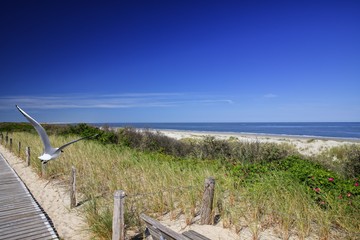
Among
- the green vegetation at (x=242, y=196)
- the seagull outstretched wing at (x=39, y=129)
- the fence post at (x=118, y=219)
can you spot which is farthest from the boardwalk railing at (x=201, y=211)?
the seagull outstretched wing at (x=39, y=129)

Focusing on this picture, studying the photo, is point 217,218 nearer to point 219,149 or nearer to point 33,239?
point 33,239

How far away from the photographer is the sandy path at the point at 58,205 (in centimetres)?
516

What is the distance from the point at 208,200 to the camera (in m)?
4.69

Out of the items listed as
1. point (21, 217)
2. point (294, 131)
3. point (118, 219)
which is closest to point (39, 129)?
point (21, 217)

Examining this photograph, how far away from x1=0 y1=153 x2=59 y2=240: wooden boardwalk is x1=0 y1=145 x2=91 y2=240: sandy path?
0.60 feet

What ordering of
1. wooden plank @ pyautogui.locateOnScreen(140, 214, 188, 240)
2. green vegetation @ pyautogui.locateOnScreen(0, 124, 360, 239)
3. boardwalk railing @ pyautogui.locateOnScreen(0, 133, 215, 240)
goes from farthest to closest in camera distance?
green vegetation @ pyautogui.locateOnScreen(0, 124, 360, 239) → boardwalk railing @ pyautogui.locateOnScreen(0, 133, 215, 240) → wooden plank @ pyautogui.locateOnScreen(140, 214, 188, 240)

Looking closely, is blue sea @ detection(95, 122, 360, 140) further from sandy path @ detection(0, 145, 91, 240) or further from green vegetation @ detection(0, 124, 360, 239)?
green vegetation @ detection(0, 124, 360, 239)

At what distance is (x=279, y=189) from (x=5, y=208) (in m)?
6.70

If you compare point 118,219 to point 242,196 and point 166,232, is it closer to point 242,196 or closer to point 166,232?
point 166,232

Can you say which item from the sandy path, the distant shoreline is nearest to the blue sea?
the distant shoreline

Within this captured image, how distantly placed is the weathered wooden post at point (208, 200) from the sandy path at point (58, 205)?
220 centimetres

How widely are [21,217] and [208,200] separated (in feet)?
14.5

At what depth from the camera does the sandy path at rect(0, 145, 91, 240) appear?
5162 mm

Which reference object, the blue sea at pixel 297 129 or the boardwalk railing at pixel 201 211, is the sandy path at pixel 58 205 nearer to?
the boardwalk railing at pixel 201 211
